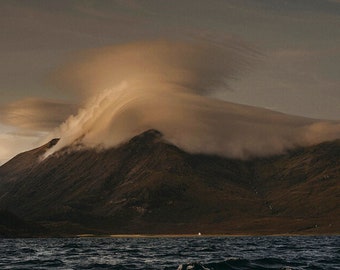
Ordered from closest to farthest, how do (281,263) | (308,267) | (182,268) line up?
(182,268) < (308,267) < (281,263)

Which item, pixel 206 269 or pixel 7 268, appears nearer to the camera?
pixel 206 269

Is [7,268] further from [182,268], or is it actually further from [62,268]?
[182,268]

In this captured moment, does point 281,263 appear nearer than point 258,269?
No

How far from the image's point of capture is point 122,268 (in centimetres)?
7975

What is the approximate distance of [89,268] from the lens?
79.2 m

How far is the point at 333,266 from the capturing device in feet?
253

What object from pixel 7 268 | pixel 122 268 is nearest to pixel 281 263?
pixel 122 268

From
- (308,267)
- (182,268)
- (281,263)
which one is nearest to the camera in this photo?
(182,268)

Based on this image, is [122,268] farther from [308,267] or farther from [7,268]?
[308,267]

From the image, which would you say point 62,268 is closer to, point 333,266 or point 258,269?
point 258,269

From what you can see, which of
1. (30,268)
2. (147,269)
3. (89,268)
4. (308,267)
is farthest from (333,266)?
(30,268)

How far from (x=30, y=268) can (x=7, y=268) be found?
3.10m

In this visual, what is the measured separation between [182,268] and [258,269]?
32.5ft

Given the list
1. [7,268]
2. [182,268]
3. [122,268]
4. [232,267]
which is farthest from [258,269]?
[7,268]
